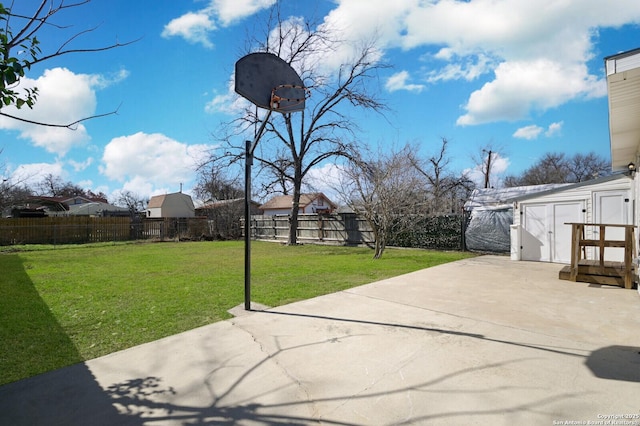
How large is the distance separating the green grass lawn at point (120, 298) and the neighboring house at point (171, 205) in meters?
29.4

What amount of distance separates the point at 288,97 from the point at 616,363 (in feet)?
15.8

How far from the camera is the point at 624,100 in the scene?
4.05 m

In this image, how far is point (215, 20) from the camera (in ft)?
21.4

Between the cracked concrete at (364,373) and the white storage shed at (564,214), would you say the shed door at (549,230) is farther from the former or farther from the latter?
the cracked concrete at (364,373)

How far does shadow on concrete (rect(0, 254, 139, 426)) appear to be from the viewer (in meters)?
2.27

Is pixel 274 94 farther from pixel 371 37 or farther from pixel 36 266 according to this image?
pixel 371 37

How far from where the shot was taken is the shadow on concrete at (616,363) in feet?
8.79

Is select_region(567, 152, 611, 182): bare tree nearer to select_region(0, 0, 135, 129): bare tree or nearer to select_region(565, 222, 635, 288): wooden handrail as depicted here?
select_region(565, 222, 635, 288): wooden handrail

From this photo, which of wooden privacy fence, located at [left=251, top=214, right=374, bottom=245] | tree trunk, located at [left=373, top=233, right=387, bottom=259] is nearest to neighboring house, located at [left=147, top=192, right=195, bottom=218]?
wooden privacy fence, located at [left=251, top=214, right=374, bottom=245]

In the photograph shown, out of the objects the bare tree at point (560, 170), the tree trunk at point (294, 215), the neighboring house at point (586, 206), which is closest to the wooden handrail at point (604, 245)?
the neighboring house at point (586, 206)

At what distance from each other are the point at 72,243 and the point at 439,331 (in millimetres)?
21612

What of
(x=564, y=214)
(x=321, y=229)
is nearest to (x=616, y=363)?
(x=564, y=214)

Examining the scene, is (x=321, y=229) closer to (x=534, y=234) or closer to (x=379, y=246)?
(x=379, y=246)

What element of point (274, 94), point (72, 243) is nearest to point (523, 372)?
point (274, 94)
